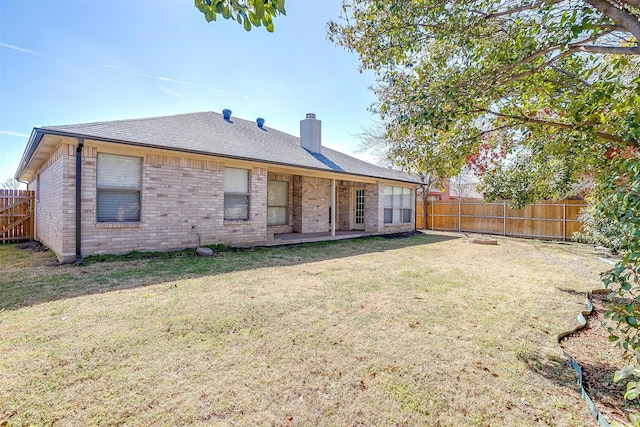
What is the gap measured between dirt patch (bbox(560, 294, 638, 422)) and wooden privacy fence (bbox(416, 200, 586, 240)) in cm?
1193

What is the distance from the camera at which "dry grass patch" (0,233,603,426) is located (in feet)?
7.56

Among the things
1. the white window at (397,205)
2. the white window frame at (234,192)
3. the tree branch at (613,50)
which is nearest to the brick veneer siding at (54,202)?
the white window frame at (234,192)

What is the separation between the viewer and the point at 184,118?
10.8 m

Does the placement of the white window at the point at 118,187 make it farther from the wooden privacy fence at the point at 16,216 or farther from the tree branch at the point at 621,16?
the tree branch at the point at 621,16

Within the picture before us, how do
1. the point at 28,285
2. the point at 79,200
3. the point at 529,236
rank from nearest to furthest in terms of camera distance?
the point at 28,285 < the point at 79,200 < the point at 529,236

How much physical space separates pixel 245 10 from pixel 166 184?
6727 mm

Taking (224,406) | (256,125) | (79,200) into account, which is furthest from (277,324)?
(256,125)

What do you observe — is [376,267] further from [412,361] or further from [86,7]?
[86,7]

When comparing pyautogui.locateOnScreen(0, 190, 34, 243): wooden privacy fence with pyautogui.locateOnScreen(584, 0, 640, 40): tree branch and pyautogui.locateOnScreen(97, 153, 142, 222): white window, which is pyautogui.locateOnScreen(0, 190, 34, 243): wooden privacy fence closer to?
pyautogui.locateOnScreen(97, 153, 142, 222): white window

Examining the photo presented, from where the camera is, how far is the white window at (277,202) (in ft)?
41.4

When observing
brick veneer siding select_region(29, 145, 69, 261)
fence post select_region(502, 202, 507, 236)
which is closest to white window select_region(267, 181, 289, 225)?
brick veneer siding select_region(29, 145, 69, 261)

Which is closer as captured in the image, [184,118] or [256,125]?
[184,118]

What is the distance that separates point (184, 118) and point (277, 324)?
947 cm

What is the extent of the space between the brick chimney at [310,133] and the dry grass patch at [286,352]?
966 cm
